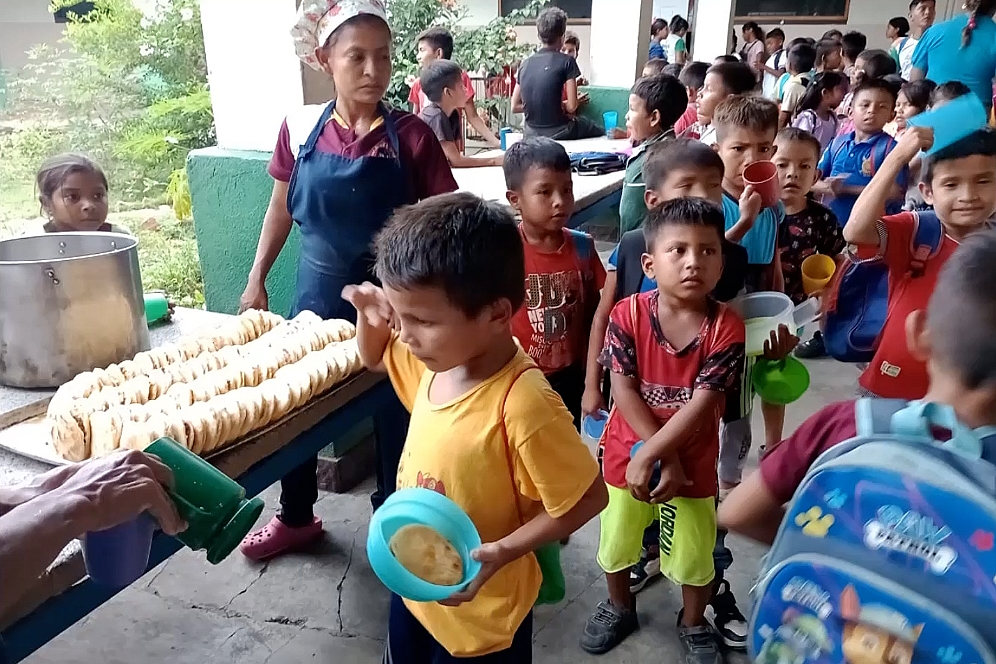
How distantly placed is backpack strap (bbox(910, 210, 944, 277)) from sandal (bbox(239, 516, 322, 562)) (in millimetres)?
2028

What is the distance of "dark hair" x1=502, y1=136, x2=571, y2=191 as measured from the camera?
219 cm

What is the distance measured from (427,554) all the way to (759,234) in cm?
165

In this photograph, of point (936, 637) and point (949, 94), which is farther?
point (949, 94)

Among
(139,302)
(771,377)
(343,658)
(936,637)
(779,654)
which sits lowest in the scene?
(343,658)

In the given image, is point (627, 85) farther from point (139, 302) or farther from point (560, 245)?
point (139, 302)

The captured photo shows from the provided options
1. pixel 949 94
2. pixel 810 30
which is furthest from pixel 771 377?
pixel 810 30

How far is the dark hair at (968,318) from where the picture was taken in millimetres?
938

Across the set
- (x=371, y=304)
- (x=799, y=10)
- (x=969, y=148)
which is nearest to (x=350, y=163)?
(x=371, y=304)

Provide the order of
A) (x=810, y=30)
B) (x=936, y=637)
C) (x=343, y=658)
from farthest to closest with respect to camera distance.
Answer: (x=810, y=30), (x=343, y=658), (x=936, y=637)

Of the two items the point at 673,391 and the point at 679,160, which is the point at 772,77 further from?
the point at 673,391

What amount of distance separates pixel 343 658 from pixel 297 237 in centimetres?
150

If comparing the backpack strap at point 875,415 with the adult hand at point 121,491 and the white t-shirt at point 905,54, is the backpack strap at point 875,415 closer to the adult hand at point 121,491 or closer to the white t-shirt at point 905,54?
the adult hand at point 121,491

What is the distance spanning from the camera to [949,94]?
420 centimetres

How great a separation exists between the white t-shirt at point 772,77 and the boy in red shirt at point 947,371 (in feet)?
22.3
